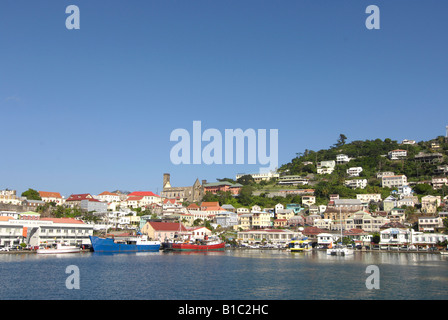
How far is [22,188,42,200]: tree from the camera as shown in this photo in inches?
3662

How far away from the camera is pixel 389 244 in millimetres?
67438

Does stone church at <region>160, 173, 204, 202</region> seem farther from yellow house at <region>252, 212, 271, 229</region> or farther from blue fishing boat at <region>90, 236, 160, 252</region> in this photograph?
blue fishing boat at <region>90, 236, 160, 252</region>

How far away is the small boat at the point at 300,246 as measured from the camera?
63.7 metres

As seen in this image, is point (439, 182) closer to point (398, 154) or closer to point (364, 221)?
point (398, 154)

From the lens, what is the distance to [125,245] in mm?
63625

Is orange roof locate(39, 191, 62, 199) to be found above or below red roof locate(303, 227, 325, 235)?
above

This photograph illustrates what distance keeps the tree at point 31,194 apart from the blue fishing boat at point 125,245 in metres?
35.3

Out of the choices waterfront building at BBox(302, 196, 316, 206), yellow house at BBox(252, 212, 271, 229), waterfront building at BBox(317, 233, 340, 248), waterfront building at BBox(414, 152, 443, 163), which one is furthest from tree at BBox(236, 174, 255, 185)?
waterfront building at BBox(317, 233, 340, 248)

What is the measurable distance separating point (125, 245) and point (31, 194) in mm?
41722

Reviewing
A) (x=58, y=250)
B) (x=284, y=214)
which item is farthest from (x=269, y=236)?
(x=58, y=250)

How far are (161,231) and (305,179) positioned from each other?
5488cm

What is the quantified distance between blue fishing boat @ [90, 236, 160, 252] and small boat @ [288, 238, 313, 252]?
21.5 meters

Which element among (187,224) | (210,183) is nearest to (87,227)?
(187,224)
